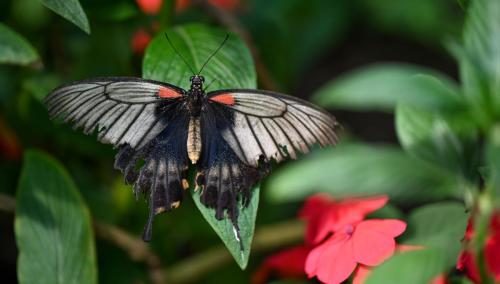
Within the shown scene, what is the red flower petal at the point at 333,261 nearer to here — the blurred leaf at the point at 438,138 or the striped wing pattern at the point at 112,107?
the blurred leaf at the point at 438,138

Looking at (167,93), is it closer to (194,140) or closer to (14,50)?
(194,140)

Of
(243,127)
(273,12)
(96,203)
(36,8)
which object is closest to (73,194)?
(243,127)

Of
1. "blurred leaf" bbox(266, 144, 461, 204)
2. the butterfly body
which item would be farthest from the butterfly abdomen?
"blurred leaf" bbox(266, 144, 461, 204)

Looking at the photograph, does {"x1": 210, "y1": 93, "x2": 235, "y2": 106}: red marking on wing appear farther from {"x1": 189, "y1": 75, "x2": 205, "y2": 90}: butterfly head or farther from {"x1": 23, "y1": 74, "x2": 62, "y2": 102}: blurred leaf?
{"x1": 23, "y1": 74, "x2": 62, "y2": 102}: blurred leaf

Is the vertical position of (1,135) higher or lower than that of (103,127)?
higher

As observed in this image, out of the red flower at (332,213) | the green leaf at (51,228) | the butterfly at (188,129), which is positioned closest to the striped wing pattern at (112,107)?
the butterfly at (188,129)

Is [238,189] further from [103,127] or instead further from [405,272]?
[405,272]

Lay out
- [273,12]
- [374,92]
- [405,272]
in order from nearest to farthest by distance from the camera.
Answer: [405,272] → [374,92] → [273,12]

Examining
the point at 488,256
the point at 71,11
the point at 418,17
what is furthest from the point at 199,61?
the point at 418,17
